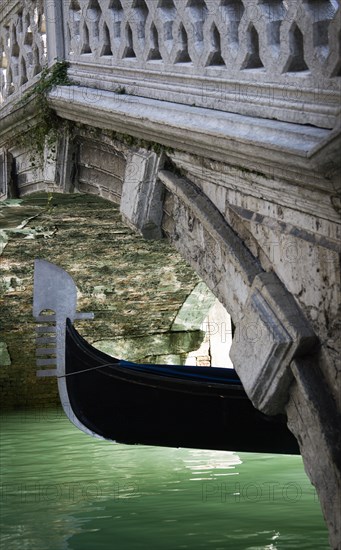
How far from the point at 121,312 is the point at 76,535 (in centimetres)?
386

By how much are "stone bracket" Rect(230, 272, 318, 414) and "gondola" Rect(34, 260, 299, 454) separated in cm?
204

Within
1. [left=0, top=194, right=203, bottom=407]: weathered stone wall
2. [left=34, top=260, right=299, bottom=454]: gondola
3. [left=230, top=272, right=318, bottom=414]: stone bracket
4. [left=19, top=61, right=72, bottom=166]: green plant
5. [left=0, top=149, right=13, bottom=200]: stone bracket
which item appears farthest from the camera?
[left=0, top=194, right=203, bottom=407]: weathered stone wall

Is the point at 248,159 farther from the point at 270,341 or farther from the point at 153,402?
the point at 153,402

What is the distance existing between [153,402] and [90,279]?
2.80 metres

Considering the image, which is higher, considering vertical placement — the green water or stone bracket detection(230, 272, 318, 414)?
stone bracket detection(230, 272, 318, 414)

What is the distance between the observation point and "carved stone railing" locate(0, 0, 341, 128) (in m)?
2.37

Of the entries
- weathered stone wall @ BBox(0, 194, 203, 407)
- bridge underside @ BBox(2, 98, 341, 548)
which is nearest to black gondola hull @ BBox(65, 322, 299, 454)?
weathered stone wall @ BBox(0, 194, 203, 407)

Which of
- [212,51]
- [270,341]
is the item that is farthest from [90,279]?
[270,341]

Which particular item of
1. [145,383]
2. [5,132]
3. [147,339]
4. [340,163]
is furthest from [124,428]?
[147,339]

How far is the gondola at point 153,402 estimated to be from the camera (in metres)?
4.80

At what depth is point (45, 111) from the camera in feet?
13.7

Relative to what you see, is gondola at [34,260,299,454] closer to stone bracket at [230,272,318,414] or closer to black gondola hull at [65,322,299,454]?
black gondola hull at [65,322,299,454]

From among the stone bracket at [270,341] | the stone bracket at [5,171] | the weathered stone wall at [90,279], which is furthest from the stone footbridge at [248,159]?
the weathered stone wall at [90,279]

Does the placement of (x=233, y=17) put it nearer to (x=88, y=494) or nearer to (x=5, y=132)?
(x=5, y=132)
